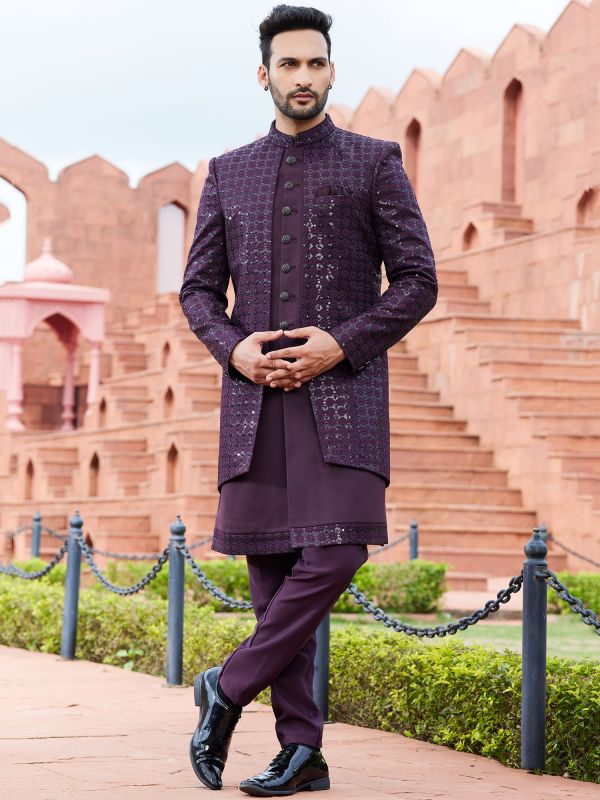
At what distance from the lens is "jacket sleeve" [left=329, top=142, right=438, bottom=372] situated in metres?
4.45

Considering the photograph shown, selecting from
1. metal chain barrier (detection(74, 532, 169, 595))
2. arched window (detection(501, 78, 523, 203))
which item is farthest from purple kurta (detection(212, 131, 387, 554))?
arched window (detection(501, 78, 523, 203))

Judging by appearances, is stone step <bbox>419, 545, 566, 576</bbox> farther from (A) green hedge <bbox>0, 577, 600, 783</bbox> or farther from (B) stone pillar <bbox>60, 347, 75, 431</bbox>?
(B) stone pillar <bbox>60, 347, 75, 431</bbox>

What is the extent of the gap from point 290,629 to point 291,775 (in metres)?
0.44

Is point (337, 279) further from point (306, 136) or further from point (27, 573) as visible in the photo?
point (27, 573)

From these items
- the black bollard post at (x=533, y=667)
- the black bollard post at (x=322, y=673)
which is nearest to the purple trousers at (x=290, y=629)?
the black bollard post at (x=533, y=667)

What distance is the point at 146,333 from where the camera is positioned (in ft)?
88.0

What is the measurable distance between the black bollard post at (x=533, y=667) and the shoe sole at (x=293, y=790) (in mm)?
897

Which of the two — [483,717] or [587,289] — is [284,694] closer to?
[483,717]

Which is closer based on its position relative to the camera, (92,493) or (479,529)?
(479,529)

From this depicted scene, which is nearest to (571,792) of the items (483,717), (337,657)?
(483,717)

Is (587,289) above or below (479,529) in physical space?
above

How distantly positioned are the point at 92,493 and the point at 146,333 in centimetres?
655

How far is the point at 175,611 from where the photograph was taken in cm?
773

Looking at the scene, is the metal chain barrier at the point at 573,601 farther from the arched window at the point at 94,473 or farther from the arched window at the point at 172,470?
the arched window at the point at 94,473
